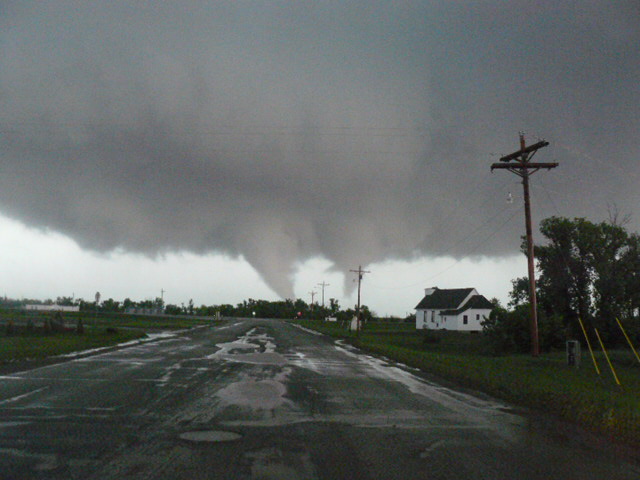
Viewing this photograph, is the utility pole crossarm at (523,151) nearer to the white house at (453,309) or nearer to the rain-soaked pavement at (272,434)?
the rain-soaked pavement at (272,434)

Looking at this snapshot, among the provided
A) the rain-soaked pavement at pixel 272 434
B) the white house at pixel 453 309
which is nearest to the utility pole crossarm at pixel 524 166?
the rain-soaked pavement at pixel 272 434

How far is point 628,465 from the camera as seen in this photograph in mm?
7090

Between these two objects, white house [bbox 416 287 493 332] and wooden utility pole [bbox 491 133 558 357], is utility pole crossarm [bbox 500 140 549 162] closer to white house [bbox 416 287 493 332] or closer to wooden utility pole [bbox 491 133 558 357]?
wooden utility pole [bbox 491 133 558 357]

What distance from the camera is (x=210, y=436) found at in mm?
7898

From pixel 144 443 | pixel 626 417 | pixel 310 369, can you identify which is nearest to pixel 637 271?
pixel 310 369

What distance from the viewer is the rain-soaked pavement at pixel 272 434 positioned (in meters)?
6.35

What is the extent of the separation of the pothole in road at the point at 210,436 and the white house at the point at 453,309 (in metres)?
71.0

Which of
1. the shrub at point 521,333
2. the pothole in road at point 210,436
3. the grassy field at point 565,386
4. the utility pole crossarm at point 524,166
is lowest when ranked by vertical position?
the pothole in road at point 210,436

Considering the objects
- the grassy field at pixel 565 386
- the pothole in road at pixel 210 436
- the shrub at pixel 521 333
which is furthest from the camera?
the shrub at pixel 521 333

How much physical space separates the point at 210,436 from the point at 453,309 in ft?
267

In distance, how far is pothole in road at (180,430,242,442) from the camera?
7.68m

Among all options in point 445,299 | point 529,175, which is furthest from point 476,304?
point 529,175

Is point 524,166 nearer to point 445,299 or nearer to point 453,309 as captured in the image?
point 453,309

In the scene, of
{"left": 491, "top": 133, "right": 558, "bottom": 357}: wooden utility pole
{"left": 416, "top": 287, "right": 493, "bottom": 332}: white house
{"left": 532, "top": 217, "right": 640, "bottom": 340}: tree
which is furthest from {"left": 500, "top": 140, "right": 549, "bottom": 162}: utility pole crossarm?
{"left": 416, "top": 287, "right": 493, "bottom": 332}: white house
